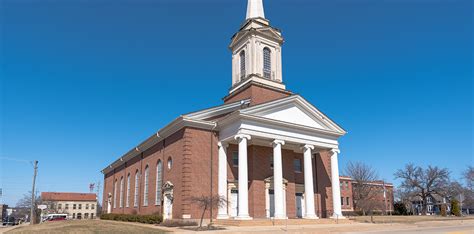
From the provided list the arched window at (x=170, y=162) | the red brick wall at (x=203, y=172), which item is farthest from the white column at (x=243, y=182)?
the arched window at (x=170, y=162)

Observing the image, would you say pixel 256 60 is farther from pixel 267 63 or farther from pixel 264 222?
pixel 264 222

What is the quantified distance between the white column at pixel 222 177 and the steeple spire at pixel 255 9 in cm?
1640

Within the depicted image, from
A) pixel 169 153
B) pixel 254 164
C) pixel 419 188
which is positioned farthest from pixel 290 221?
pixel 419 188

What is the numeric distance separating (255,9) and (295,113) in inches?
555

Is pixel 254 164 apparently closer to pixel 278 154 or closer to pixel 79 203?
pixel 278 154

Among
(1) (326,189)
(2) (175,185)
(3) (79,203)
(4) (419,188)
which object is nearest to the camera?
(2) (175,185)

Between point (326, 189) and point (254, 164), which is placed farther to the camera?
point (326, 189)

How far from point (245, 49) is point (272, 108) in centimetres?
930

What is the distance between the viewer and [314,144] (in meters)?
33.3

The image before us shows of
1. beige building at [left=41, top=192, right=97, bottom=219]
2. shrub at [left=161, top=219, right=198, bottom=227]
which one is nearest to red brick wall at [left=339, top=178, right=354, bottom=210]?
shrub at [left=161, top=219, right=198, bottom=227]

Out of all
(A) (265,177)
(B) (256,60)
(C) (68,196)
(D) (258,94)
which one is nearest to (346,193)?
(A) (265,177)

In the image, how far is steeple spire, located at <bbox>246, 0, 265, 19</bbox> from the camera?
3981 cm

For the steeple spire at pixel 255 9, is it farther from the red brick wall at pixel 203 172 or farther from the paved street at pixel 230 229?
the paved street at pixel 230 229

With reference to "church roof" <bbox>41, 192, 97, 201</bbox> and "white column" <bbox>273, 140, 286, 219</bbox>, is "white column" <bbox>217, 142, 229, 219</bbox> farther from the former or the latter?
"church roof" <bbox>41, 192, 97, 201</bbox>
